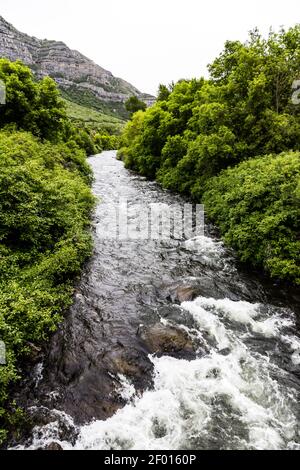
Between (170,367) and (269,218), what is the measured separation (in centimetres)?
875

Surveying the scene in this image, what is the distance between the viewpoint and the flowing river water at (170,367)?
695 centimetres

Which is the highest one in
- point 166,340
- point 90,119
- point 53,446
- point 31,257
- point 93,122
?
point 90,119

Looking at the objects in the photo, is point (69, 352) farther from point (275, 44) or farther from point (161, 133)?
point (161, 133)

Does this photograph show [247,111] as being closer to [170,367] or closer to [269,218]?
[269,218]

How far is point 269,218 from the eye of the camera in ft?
46.0

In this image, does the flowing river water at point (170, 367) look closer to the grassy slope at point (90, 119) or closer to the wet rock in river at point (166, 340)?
the wet rock in river at point (166, 340)

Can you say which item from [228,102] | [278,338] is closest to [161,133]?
[228,102]

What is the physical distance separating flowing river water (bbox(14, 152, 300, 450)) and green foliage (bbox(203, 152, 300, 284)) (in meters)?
1.15

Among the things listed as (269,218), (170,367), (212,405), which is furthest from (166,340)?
(269,218)

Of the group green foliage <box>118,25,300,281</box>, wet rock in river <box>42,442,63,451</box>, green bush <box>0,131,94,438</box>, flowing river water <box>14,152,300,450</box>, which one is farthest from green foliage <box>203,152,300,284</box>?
wet rock in river <box>42,442,63,451</box>

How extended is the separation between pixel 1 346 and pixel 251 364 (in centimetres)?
727

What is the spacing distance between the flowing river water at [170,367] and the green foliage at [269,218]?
A: 115 cm

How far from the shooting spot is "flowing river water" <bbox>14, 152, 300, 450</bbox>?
6.95 metres

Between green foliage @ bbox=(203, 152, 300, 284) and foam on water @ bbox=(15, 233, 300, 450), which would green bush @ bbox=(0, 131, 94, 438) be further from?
green foliage @ bbox=(203, 152, 300, 284)
